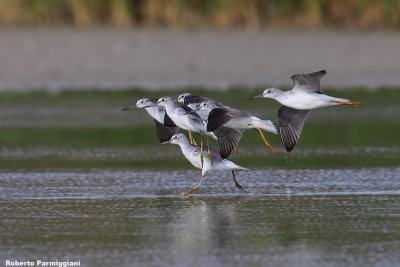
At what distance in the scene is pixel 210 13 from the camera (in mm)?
23531

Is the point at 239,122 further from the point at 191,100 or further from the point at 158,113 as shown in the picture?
the point at 158,113

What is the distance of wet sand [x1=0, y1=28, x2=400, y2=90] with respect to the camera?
18.5 metres

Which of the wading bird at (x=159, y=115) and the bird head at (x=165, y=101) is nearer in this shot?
the bird head at (x=165, y=101)

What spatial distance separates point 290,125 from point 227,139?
597 mm

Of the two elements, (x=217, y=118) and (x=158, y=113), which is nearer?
→ (x=217, y=118)

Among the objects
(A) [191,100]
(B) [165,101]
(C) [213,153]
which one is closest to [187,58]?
(A) [191,100]

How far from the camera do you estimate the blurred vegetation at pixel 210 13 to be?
23.1 metres

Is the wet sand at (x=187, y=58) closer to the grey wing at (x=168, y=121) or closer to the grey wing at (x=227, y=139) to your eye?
the grey wing at (x=168, y=121)

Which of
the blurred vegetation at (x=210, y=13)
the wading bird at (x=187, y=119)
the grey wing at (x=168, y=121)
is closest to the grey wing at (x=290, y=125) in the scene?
the wading bird at (x=187, y=119)

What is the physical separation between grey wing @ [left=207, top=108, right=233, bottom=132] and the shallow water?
629mm

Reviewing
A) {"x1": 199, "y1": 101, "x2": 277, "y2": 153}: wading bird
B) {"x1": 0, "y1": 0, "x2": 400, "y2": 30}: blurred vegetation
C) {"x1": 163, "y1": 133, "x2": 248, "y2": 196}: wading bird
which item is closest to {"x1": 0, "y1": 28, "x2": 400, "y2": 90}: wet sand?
{"x1": 0, "y1": 0, "x2": 400, "y2": 30}: blurred vegetation

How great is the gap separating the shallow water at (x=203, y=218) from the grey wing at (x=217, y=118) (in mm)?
629

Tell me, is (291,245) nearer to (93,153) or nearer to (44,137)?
(93,153)

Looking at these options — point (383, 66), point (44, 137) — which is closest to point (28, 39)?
point (383, 66)
